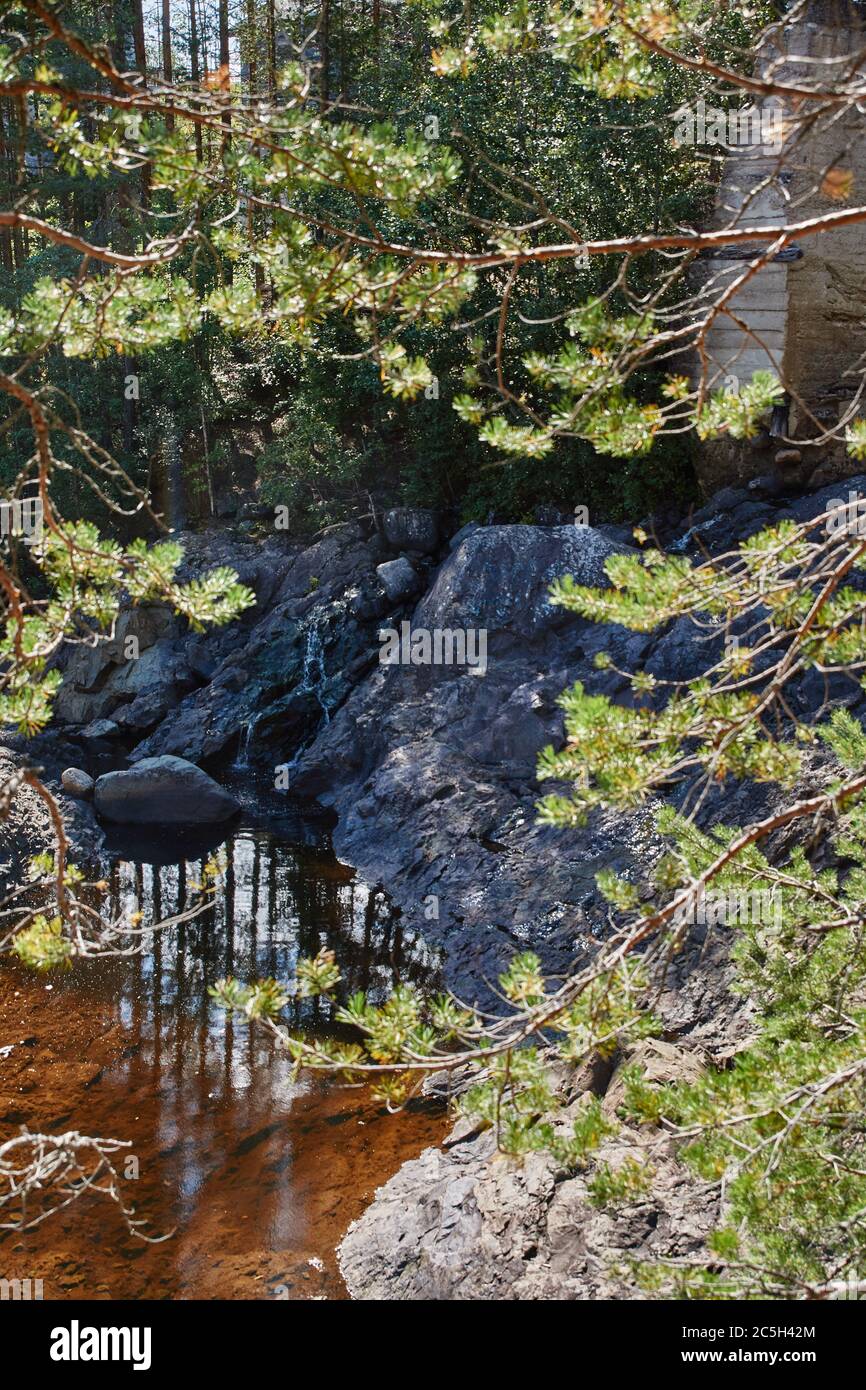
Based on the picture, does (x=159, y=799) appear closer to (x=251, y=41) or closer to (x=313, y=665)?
(x=313, y=665)

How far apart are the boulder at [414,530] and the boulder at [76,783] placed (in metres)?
4.71

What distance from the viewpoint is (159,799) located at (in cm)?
1216

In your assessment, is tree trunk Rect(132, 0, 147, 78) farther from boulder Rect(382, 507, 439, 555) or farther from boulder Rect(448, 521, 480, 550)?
boulder Rect(448, 521, 480, 550)

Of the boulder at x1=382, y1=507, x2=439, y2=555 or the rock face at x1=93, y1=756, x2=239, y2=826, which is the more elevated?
the boulder at x1=382, y1=507, x2=439, y2=555

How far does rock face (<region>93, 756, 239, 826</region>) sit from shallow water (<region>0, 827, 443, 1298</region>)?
67.4 inches

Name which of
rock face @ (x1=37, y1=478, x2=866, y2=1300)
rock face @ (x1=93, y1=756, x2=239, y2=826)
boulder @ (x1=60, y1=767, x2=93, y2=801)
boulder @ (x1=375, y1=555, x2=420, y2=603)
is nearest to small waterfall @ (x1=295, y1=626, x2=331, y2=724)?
rock face @ (x1=37, y1=478, x2=866, y2=1300)

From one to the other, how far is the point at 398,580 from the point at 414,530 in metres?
0.93

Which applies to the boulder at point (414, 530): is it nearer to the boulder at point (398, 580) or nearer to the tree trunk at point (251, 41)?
the boulder at point (398, 580)

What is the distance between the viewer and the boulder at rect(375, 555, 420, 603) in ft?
44.9

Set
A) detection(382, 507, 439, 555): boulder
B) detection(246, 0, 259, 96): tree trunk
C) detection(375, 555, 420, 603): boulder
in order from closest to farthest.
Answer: detection(375, 555, 420, 603): boulder < detection(382, 507, 439, 555): boulder < detection(246, 0, 259, 96): tree trunk

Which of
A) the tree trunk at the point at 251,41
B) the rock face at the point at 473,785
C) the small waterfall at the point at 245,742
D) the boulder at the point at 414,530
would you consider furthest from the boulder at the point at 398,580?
the tree trunk at the point at 251,41
